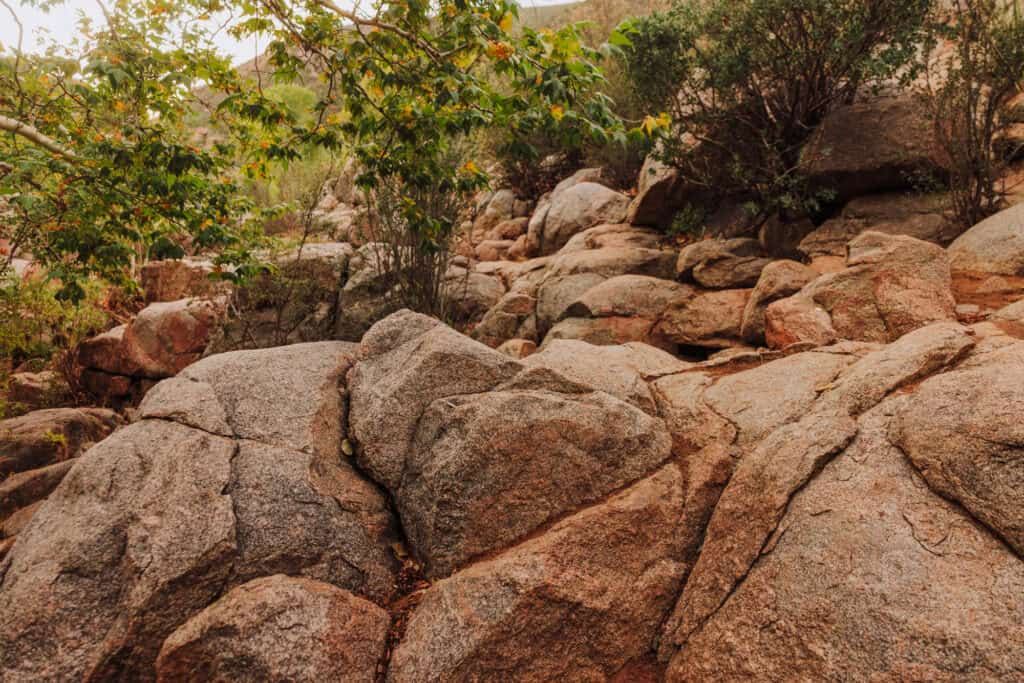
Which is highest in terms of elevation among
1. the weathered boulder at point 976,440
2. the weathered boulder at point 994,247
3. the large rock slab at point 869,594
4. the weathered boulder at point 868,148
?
the weathered boulder at point 868,148

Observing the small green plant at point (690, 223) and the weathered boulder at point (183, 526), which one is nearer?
the weathered boulder at point (183, 526)

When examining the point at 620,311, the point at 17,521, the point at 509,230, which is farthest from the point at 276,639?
the point at 509,230

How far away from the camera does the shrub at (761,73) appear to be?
281 inches

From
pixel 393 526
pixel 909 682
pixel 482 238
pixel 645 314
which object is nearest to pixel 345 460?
pixel 393 526

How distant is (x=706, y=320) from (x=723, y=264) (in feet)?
4.41

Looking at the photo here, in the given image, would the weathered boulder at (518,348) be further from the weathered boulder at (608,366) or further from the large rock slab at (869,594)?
the large rock slab at (869,594)

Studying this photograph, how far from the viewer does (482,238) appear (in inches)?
593

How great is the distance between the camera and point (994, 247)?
5.52 m

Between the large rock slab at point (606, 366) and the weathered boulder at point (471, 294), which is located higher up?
the large rock slab at point (606, 366)

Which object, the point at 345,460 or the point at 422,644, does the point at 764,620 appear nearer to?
the point at 422,644

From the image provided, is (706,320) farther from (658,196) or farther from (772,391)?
(658,196)

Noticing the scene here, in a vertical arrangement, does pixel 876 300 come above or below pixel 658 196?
below

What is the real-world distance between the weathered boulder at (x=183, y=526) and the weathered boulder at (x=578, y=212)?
8.69 metres

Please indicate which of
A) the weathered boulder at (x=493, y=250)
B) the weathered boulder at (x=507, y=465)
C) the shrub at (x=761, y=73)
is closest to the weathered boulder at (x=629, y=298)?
the shrub at (x=761, y=73)
